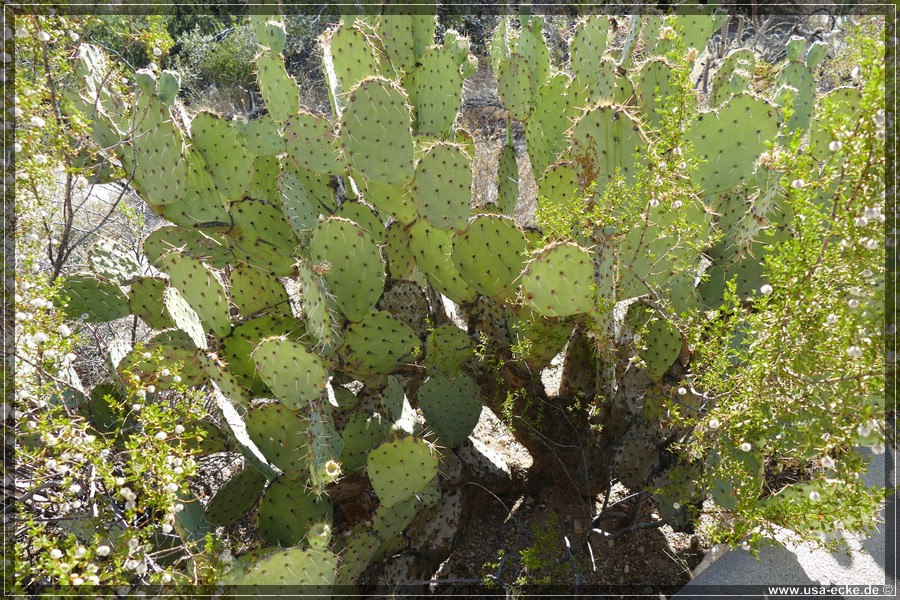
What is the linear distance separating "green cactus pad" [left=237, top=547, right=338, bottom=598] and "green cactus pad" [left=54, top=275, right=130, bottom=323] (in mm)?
1522

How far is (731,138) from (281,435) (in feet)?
6.98

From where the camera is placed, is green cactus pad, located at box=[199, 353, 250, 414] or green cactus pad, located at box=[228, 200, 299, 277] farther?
green cactus pad, located at box=[228, 200, 299, 277]

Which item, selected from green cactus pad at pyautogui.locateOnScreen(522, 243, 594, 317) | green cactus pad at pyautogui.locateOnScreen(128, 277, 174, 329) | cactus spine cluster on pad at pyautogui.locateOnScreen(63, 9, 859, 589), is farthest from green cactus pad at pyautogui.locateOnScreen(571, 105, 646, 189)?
green cactus pad at pyautogui.locateOnScreen(128, 277, 174, 329)

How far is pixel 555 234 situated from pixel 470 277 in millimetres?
424

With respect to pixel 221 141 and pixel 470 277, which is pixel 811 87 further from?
pixel 221 141

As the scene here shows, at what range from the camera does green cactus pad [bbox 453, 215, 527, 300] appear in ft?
8.45

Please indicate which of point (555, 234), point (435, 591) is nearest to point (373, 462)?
point (435, 591)

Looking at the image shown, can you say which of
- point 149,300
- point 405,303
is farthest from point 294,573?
point 149,300

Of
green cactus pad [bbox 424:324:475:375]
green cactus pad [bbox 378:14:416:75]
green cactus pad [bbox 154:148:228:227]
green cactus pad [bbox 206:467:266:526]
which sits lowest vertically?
green cactus pad [bbox 206:467:266:526]

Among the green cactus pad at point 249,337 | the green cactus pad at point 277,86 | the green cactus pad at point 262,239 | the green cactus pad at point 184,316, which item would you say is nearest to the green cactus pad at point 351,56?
the green cactus pad at point 277,86

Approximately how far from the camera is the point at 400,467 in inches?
90.3

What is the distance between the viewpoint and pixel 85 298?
2.79 meters

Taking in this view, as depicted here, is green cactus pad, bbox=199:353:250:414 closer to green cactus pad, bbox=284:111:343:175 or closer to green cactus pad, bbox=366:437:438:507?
green cactus pad, bbox=366:437:438:507

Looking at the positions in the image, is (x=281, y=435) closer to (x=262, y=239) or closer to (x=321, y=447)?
(x=321, y=447)
